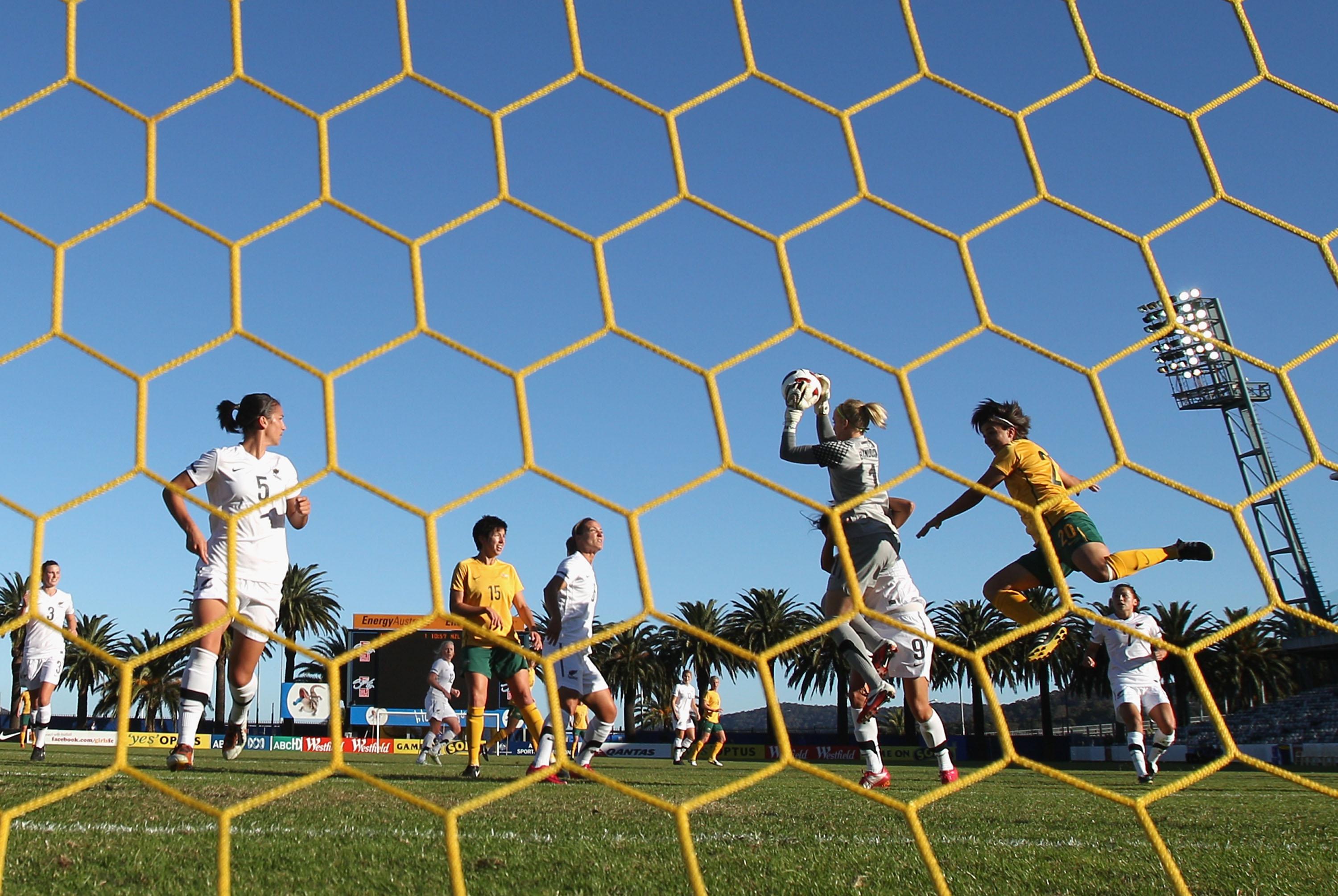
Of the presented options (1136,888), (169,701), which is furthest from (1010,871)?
(169,701)

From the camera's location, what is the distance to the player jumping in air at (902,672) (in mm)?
3836

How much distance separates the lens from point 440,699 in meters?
7.30

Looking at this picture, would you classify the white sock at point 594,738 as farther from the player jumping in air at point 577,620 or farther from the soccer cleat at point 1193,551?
the soccer cleat at point 1193,551

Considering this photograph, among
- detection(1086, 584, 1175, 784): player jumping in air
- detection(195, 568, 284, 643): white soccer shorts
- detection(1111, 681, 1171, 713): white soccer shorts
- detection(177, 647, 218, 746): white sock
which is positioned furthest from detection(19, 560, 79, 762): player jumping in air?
detection(1111, 681, 1171, 713): white soccer shorts

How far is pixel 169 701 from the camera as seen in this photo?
13.0 meters

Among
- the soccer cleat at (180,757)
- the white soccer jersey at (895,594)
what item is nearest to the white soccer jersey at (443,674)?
the soccer cleat at (180,757)

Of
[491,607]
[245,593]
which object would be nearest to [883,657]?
[491,607]

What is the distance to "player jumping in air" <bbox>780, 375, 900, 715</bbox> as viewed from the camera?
3389mm

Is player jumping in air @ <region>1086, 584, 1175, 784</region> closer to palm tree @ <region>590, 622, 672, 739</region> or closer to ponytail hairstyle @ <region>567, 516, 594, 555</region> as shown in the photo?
ponytail hairstyle @ <region>567, 516, 594, 555</region>

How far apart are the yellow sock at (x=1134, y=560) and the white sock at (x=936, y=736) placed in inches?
49.7

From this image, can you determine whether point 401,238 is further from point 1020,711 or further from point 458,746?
point 1020,711

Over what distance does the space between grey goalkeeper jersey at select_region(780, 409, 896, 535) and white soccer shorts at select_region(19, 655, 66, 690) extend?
5804 mm

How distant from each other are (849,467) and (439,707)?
465 cm

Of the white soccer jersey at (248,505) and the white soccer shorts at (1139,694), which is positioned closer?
the white soccer jersey at (248,505)
